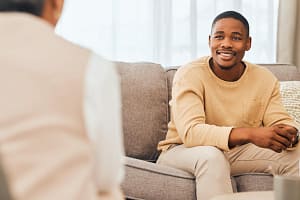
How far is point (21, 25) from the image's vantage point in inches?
39.0

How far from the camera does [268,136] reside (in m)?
2.71

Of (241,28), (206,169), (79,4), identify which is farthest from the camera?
(79,4)

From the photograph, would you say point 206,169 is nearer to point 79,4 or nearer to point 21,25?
point 79,4

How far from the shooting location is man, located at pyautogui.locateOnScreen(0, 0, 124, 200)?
0.94 m

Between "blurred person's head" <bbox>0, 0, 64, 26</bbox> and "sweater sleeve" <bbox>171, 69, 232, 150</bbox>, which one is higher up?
"blurred person's head" <bbox>0, 0, 64, 26</bbox>

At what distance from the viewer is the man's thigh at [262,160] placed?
9.18ft

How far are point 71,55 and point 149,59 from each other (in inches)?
114

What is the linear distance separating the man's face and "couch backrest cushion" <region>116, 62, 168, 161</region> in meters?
0.37

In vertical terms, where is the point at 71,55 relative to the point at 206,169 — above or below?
above

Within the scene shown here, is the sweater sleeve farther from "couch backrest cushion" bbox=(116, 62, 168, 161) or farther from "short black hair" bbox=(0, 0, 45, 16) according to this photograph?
"short black hair" bbox=(0, 0, 45, 16)

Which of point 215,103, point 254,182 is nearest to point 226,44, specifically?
point 215,103

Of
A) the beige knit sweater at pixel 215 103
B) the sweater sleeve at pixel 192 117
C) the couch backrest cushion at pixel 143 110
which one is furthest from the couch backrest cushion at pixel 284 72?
the sweater sleeve at pixel 192 117

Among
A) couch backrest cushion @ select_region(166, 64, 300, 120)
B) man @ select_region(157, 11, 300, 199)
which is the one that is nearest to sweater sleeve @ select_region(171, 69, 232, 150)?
man @ select_region(157, 11, 300, 199)

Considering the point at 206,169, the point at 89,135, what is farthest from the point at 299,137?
the point at 89,135
